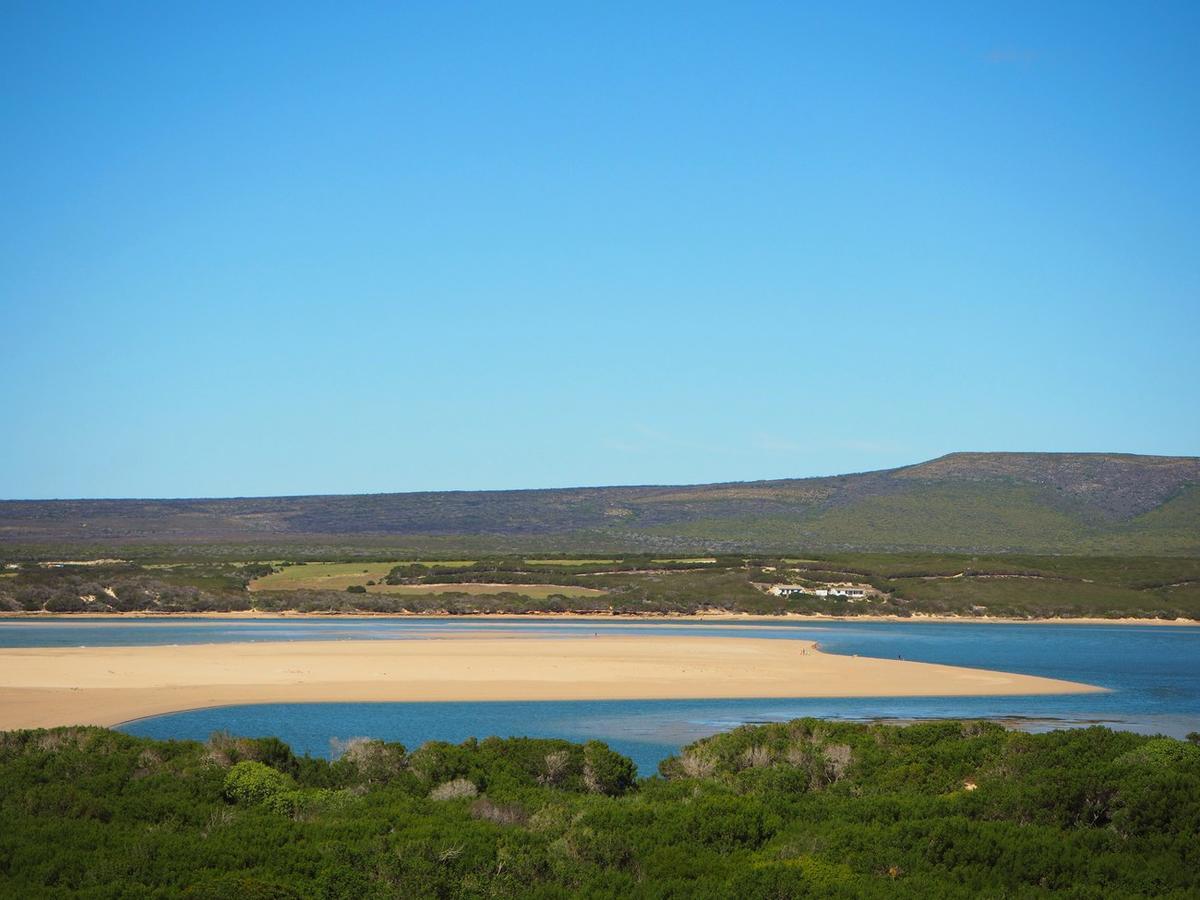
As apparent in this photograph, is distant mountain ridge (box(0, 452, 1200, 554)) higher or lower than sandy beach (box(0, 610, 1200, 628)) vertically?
higher

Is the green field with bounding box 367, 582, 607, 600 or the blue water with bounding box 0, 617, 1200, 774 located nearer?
the blue water with bounding box 0, 617, 1200, 774

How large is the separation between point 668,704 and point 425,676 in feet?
27.9

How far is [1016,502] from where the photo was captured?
517ft

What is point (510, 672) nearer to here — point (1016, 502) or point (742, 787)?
point (742, 787)

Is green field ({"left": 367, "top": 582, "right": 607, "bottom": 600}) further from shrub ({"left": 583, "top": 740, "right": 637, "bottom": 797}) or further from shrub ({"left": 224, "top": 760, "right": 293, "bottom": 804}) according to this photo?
shrub ({"left": 224, "top": 760, "right": 293, "bottom": 804})

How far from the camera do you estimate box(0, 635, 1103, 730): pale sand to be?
33062 mm

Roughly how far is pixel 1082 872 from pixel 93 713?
73.5ft

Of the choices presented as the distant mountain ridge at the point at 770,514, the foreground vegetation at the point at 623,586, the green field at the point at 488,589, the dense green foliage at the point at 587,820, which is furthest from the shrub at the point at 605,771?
the distant mountain ridge at the point at 770,514

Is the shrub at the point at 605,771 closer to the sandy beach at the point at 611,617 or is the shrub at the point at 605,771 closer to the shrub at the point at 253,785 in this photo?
the shrub at the point at 253,785

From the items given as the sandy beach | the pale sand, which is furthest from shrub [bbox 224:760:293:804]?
the sandy beach

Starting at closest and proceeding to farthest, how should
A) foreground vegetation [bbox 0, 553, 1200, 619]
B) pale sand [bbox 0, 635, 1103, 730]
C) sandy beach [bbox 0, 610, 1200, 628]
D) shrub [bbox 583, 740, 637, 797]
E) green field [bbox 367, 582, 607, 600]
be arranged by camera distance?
shrub [bbox 583, 740, 637, 797] < pale sand [bbox 0, 635, 1103, 730] < sandy beach [bbox 0, 610, 1200, 628] < foreground vegetation [bbox 0, 553, 1200, 619] < green field [bbox 367, 582, 607, 600]

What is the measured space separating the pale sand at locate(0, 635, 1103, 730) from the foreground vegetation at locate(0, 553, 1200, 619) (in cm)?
2915

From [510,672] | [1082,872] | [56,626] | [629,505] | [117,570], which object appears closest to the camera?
[1082,872]

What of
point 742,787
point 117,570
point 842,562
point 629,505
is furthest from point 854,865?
point 629,505
